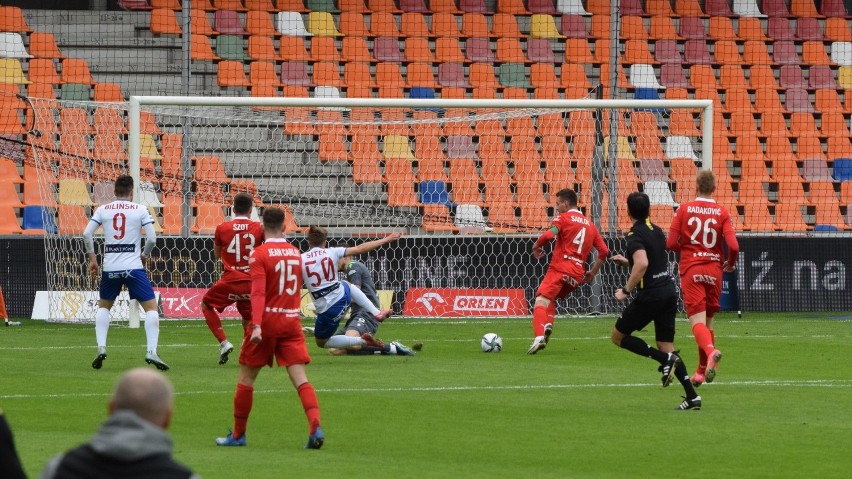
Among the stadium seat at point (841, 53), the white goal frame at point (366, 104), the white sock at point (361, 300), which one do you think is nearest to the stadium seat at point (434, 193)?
the white goal frame at point (366, 104)

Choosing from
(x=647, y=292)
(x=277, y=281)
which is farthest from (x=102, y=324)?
(x=647, y=292)

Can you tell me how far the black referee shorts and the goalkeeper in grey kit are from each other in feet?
15.0

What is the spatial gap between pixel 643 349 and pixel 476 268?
11.3 metres

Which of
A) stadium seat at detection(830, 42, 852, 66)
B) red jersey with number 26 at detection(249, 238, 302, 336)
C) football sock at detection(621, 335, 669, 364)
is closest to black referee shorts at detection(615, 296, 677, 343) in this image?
football sock at detection(621, 335, 669, 364)

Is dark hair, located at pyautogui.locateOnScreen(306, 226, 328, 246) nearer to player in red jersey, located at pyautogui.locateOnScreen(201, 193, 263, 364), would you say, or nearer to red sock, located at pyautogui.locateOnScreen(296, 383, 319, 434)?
player in red jersey, located at pyautogui.locateOnScreen(201, 193, 263, 364)

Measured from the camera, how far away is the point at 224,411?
1161cm

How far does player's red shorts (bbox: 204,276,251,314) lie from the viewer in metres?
15.7

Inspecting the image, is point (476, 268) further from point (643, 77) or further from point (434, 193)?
point (643, 77)

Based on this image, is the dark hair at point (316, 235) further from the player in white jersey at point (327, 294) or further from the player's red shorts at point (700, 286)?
the player's red shorts at point (700, 286)

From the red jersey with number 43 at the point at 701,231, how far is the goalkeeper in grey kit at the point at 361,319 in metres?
4.65

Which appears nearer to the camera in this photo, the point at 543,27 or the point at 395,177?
the point at 395,177

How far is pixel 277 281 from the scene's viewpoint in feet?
32.7

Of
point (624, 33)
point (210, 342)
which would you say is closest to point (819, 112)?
point (624, 33)

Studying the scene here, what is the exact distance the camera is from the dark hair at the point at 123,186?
14.7 m
